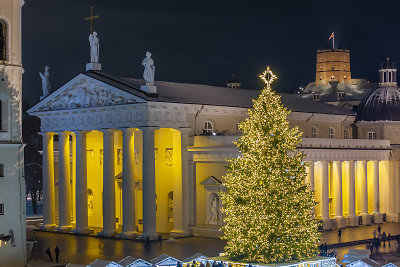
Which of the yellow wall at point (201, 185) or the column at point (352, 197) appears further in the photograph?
the column at point (352, 197)

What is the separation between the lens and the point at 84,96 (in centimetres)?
5441

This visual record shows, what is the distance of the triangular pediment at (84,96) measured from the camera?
52.0 m

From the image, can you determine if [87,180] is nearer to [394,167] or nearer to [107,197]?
[107,197]

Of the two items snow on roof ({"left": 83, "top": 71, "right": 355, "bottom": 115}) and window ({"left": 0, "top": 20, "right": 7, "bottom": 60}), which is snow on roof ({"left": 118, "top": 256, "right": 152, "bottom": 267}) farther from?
snow on roof ({"left": 83, "top": 71, "right": 355, "bottom": 115})

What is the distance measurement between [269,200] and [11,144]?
12383 millimetres

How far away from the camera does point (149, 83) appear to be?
51031mm

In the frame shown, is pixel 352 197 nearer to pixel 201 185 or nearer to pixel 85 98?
pixel 201 185

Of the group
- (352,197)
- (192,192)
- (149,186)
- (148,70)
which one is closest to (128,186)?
(149,186)

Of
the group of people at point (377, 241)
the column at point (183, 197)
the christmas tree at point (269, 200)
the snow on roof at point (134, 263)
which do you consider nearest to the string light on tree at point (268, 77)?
the christmas tree at point (269, 200)

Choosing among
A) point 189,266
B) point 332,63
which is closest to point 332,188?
point 189,266

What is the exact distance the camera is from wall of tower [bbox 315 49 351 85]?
161 m

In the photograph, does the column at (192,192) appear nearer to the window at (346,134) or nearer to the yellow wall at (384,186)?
the yellow wall at (384,186)

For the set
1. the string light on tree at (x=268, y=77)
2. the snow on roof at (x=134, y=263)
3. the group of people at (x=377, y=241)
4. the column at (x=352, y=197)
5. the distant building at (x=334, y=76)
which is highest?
the distant building at (x=334, y=76)

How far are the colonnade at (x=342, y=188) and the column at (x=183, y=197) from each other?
8.61 meters
